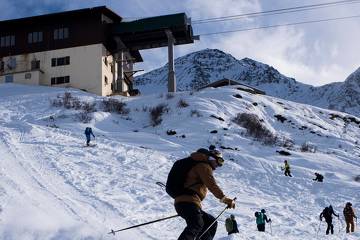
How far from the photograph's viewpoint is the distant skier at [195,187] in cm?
760

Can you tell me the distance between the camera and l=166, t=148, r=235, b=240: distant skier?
24.9ft

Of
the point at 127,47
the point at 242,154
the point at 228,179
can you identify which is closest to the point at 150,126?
the point at 242,154

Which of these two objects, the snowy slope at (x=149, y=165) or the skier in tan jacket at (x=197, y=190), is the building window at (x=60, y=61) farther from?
the skier in tan jacket at (x=197, y=190)

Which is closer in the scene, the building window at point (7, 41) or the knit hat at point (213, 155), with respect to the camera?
the knit hat at point (213, 155)

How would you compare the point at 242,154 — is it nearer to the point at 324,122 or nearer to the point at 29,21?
the point at 324,122

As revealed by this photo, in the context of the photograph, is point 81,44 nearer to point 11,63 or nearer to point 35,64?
point 35,64

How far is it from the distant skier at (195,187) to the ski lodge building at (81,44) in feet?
138

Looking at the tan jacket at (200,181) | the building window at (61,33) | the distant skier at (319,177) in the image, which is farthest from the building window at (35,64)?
the tan jacket at (200,181)

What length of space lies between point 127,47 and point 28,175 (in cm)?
3873

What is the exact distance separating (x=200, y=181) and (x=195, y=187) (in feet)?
0.37

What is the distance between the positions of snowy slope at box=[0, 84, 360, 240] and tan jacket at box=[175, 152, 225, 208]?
2.54m

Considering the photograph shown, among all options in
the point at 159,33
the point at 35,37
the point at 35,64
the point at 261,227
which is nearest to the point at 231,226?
the point at 261,227

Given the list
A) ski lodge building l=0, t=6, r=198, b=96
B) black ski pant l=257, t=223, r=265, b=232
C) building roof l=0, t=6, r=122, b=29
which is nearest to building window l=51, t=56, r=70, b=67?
ski lodge building l=0, t=6, r=198, b=96

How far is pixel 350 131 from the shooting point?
4912 centimetres
